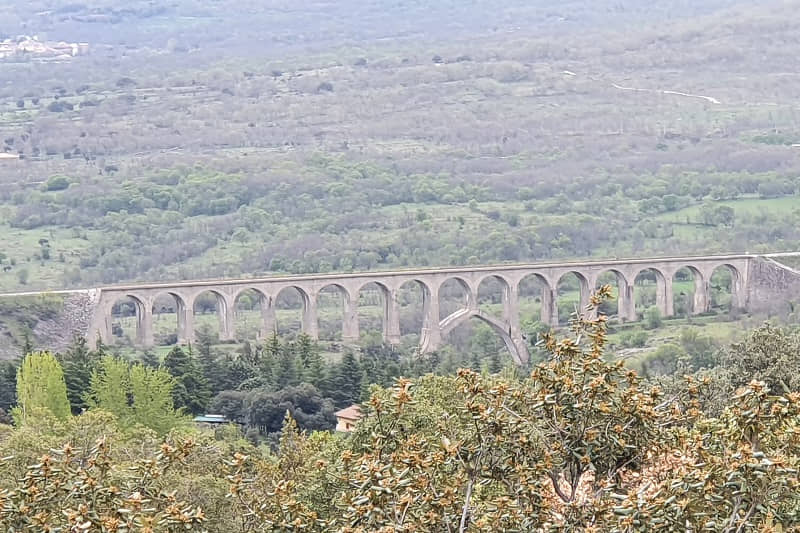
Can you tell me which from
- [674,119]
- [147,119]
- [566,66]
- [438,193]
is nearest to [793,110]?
[674,119]

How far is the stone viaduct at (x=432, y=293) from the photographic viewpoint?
2911 inches

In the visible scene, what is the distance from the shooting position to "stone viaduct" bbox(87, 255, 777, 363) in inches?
2911

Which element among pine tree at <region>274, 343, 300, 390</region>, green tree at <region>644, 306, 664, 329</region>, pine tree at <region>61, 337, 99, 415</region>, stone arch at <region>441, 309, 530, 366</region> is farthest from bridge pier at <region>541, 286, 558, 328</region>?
pine tree at <region>61, 337, 99, 415</region>

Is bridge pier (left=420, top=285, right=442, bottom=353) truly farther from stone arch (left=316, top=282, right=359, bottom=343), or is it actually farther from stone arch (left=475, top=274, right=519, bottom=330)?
stone arch (left=316, top=282, right=359, bottom=343)

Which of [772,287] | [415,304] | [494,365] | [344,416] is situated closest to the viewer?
[344,416]

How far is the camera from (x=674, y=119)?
162 m

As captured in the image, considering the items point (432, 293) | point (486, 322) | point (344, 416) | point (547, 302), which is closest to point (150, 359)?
point (344, 416)

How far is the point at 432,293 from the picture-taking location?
79.7 m

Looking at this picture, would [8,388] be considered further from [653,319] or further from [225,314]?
[653,319]

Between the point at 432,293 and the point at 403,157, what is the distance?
225 feet

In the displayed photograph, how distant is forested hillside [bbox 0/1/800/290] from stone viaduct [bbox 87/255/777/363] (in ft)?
54.2

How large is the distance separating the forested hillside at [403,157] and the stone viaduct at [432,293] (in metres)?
16.5

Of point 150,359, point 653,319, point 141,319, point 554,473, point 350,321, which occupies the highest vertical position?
point 554,473

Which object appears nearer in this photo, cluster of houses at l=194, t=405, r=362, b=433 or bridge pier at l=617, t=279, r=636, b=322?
cluster of houses at l=194, t=405, r=362, b=433
